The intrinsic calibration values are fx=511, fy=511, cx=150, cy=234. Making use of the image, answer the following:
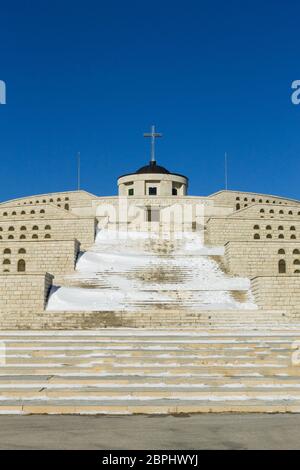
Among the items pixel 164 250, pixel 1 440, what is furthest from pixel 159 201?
pixel 1 440

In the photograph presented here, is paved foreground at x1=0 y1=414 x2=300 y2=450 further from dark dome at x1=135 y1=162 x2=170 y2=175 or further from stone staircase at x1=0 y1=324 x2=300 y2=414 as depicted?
dark dome at x1=135 y1=162 x2=170 y2=175

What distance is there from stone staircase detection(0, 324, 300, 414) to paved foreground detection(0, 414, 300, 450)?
59 centimetres

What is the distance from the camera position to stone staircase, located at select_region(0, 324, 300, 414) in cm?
924

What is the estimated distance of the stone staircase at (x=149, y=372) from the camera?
9.24 metres

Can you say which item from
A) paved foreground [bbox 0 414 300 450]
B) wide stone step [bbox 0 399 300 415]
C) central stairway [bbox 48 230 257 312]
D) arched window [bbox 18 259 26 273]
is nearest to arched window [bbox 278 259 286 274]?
central stairway [bbox 48 230 257 312]

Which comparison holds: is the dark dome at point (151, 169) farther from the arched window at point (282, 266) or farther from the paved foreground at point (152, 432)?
the paved foreground at point (152, 432)

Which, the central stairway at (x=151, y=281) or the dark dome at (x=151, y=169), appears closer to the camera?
the central stairway at (x=151, y=281)

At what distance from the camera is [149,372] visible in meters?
12.4

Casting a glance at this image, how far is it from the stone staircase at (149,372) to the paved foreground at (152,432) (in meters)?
0.59

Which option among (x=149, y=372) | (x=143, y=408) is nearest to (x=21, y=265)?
(x=149, y=372)

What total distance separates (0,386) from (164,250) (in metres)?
19.5

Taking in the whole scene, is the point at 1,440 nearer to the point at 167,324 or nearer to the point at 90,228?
the point at 167,324

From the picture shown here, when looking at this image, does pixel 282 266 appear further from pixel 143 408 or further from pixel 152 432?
pixel 152 432

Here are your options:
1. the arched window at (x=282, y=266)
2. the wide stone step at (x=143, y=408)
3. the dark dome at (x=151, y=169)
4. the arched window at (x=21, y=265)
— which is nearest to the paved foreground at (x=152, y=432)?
the wide stone step at (x=143, y=408)
